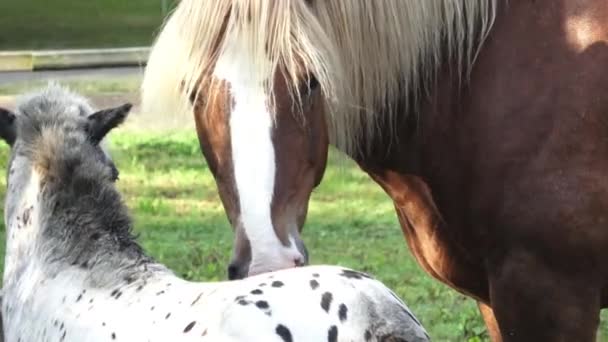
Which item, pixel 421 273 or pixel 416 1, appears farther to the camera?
pixel 421 273

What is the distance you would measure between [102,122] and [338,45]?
0.75 m

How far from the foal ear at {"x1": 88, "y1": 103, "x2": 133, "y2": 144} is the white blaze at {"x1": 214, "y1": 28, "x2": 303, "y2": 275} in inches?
21.4

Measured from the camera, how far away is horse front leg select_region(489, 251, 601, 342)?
382 cm

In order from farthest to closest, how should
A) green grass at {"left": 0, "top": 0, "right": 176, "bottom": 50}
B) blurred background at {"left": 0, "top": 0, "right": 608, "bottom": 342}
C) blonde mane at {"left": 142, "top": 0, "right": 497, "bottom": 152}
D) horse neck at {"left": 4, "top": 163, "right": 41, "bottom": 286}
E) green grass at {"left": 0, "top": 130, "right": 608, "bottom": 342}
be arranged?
green grass at {"left": 0, "top": 0, "right": 176, "bottom": 50}, green grass at {"left": 0, "top": 130, "right": 608, "bottom": 342}, blurred background at {"left": 0, "top": 0, "right": 608, "bottom": 342}, horse neck at {"left": 4, "top": 163, "right": 41, "bottom": 286}, blonde mane at {"left": 142, "top": 0, "right": 497, "bottom": 152}

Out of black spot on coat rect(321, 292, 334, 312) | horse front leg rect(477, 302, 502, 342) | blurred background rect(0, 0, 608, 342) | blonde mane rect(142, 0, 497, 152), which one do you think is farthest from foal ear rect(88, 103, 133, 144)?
horse front leg rect(477, 302, 502, 342)

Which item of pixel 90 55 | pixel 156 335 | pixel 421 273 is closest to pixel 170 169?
pixel 421 273

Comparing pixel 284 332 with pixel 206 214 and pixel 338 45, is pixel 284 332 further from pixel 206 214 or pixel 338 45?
pixel 206 214

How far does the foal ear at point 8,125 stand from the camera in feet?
13.8

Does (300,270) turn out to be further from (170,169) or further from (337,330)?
(170,169)

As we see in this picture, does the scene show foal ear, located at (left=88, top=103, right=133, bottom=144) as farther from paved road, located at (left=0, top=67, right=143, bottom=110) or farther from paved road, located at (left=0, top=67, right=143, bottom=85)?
paved road, located at (left=0, top=67, right=143, bottom=85)

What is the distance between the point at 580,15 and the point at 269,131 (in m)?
0.96

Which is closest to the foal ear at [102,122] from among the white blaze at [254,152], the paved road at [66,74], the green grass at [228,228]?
the white blaze at [254,152]

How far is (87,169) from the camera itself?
399 cm

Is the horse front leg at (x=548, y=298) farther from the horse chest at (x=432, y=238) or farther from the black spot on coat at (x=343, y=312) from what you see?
the black spot on coat at (x=343, y=312)
